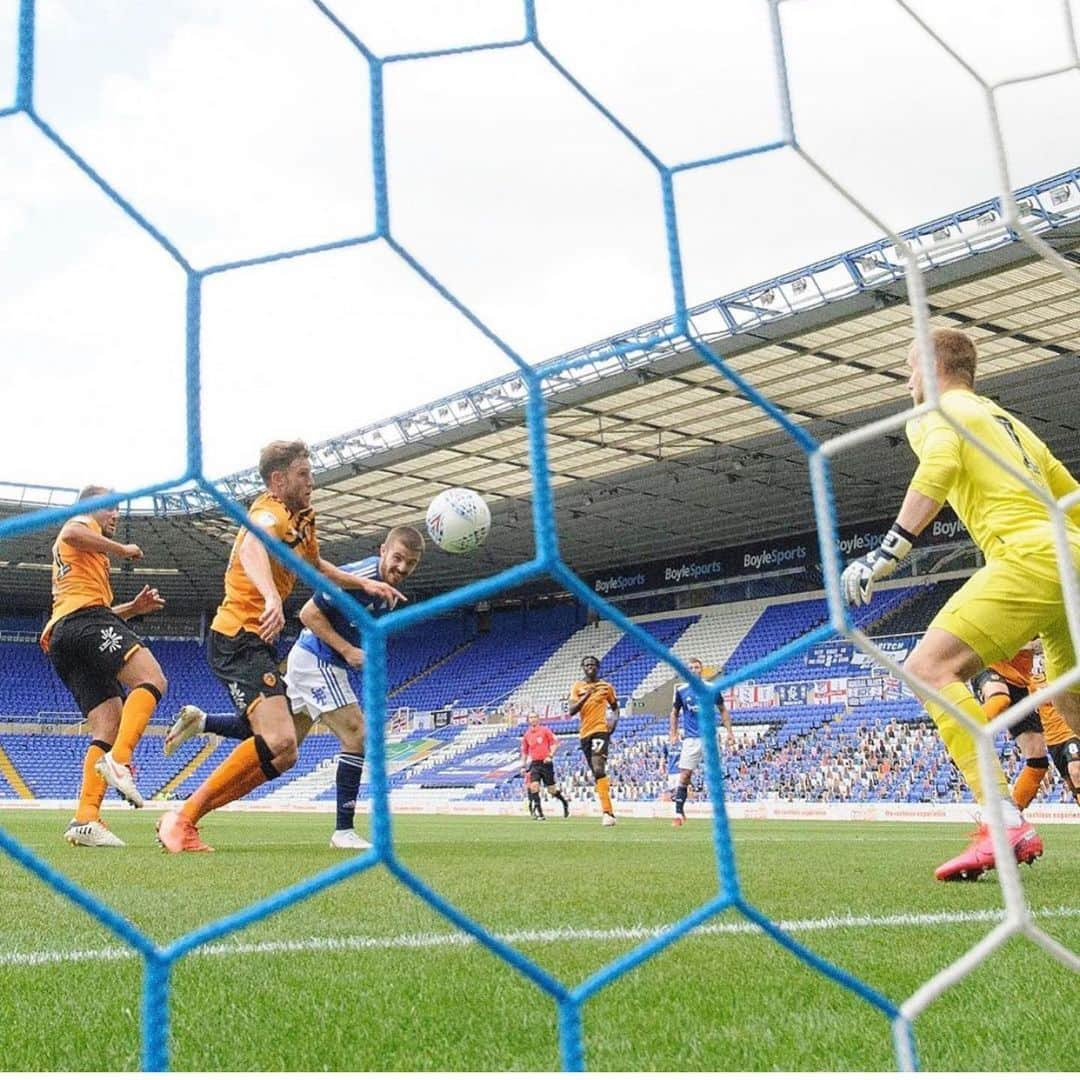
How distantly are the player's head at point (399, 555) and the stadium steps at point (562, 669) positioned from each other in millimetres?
13738

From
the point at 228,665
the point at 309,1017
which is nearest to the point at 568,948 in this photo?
the point at 309,1017

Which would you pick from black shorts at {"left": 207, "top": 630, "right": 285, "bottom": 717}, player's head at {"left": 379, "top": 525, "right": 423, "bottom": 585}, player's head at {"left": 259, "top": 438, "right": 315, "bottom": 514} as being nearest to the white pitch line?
player's head at {"left": 259, "top": 438, "right": 315, "bottom": 514}

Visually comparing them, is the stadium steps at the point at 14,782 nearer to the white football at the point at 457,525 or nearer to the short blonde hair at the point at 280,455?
the white football at the point at 457,525

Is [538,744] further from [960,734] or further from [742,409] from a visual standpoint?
[960,734]

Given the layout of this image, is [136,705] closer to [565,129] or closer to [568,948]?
[568,948]

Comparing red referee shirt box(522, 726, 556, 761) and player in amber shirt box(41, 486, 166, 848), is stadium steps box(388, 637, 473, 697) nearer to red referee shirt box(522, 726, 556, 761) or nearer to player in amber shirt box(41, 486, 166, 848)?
red referee shirt box(522, 726, 556, 761)

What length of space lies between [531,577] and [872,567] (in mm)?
1423

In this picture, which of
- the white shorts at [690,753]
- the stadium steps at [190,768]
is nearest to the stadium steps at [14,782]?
the stadium steps at [190,768]

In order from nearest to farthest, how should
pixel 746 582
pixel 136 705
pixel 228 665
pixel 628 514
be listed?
pixel 228 665 < pixel 136 705 < pixel 628 514 < pixel 746 582

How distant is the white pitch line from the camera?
2012 millimetres

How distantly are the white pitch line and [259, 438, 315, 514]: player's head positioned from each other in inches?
56.5

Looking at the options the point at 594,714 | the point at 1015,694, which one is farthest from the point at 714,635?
the point at 1015,694

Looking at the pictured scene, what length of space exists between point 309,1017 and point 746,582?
19296 mm

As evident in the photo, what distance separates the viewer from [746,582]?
20391mm
